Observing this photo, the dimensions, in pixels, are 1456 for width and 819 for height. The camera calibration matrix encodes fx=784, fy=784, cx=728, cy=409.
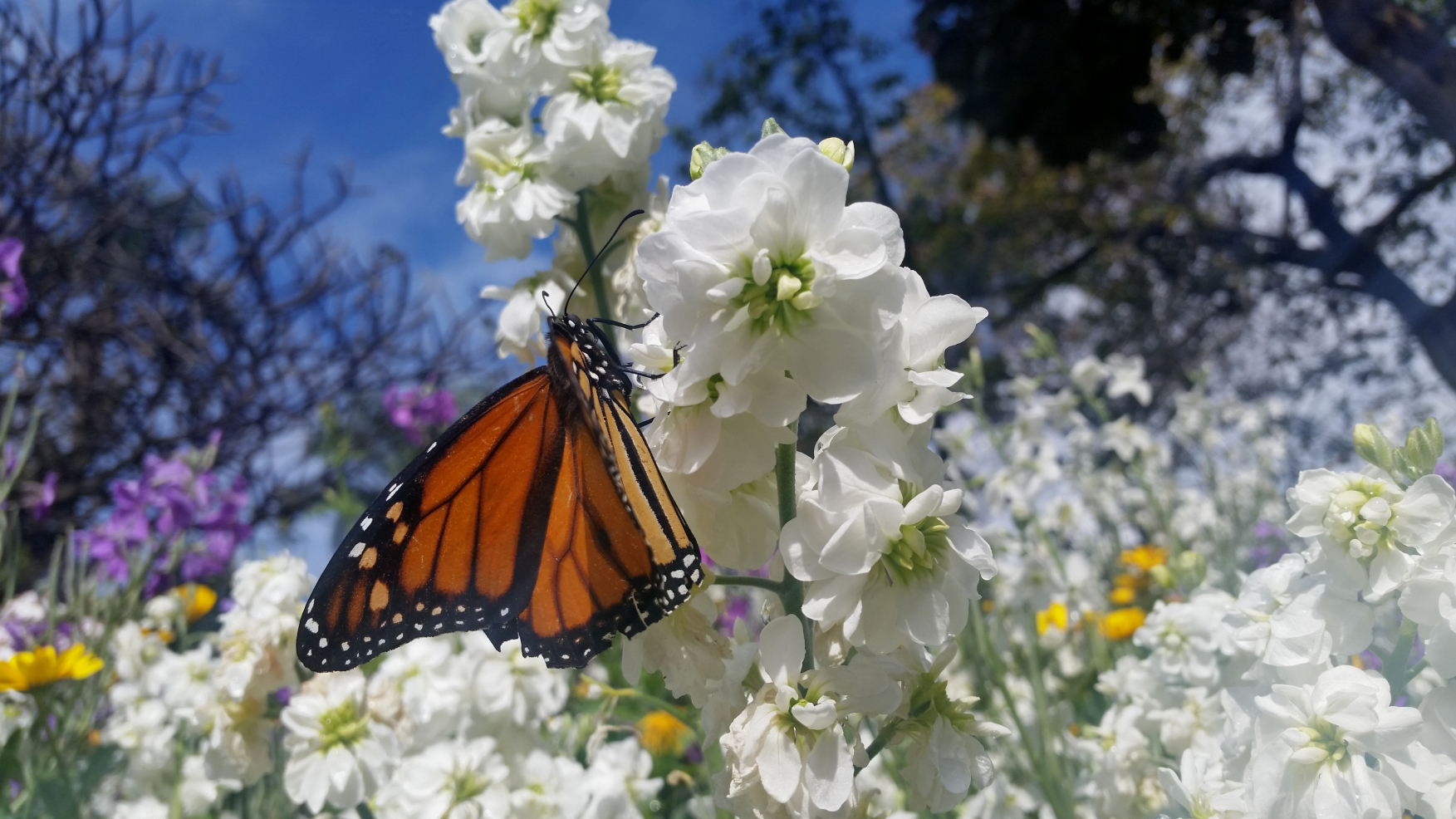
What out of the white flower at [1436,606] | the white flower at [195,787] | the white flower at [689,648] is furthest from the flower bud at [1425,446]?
the white flower at [195,787]

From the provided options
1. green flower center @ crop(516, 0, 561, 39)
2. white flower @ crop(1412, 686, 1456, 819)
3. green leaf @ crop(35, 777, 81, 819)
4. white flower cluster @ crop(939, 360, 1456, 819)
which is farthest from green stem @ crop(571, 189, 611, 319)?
green leaf @ crop(35, 777, 81, 819)

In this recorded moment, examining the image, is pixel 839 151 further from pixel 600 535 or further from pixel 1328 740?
pixel 1328 740

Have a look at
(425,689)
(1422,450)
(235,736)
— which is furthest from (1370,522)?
(235,736)

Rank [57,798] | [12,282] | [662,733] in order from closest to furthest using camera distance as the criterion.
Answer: [57,798] < [12,282] < [662,733]

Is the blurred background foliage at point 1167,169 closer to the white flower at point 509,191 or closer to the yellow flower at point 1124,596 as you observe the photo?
the yellow flower at point 1124,596

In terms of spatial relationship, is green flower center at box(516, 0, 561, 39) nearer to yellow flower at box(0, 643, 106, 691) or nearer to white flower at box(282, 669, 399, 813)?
white flower at box(282, 669, 399, 813)

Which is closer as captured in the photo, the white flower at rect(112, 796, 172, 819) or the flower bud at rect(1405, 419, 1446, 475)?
the flower bud at rect(1405, 419, 1446, 475)
